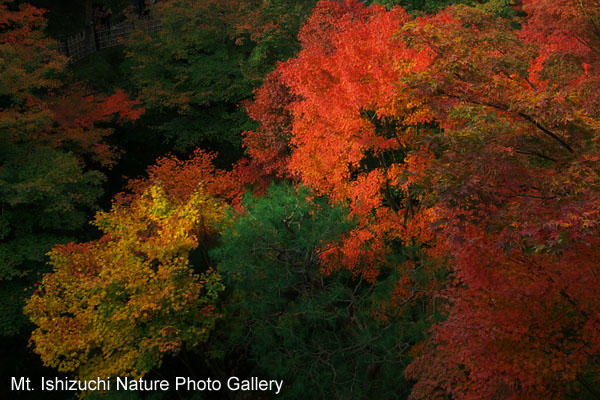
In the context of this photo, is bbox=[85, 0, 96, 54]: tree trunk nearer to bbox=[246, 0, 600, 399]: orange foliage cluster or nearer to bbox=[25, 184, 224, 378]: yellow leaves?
bbox=[25, 184, 224, 378]: yellow leaves

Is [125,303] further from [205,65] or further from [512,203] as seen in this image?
[205,65]

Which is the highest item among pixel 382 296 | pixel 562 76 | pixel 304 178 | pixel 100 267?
pixel 562 76

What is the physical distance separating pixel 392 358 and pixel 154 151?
1682cm

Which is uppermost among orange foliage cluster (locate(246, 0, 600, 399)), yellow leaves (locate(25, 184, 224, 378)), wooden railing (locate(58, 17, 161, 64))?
wooden railing (locate(58, 17, 161, 64))

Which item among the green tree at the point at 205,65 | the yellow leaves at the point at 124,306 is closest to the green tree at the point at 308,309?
the yellow leaves at the point at 124,306

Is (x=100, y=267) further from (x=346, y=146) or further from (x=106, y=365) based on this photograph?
(x=346, y=146)

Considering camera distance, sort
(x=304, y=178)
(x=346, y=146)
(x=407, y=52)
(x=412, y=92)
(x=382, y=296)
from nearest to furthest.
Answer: (x=412, y=92) → (x=407, y=52) → (x=382, y=296) → (x=346, y=146) → (x=304, y=178)

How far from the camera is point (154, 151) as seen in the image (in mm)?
22719

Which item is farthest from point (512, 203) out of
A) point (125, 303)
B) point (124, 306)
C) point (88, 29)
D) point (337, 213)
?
point (88, 29)

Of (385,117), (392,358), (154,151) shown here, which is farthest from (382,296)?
(154,151)

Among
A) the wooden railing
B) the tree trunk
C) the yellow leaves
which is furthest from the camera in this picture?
the tree trunk

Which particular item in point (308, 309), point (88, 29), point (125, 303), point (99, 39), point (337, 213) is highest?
point (88, 29)

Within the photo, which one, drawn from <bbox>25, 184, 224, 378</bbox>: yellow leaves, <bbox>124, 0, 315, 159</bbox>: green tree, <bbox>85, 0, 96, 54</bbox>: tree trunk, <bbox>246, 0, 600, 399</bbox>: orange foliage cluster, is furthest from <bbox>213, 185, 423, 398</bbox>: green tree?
<bbox>85, 0, 96, 54</bbox>: tree trunk

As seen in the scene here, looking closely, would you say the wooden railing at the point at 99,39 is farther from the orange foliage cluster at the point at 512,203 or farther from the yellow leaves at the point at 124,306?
the orange foliage cluster at the point at 512,203
